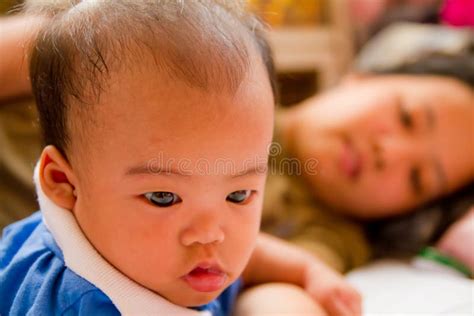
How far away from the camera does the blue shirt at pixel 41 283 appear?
607mm

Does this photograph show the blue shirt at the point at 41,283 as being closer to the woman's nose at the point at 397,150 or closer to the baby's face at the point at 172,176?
the baby's face at the point at 172,176

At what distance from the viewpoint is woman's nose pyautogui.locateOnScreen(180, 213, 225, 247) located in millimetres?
593

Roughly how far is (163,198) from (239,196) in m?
0.09

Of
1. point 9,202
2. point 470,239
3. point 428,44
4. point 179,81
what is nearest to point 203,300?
point 179,81

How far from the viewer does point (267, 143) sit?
0.65 meters

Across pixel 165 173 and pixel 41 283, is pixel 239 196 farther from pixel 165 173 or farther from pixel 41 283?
pixel 41 283

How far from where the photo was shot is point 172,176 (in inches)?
22.8

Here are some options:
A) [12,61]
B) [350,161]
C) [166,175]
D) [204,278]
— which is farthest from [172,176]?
[350,161]

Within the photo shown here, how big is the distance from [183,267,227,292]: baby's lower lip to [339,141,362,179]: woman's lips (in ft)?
2.24

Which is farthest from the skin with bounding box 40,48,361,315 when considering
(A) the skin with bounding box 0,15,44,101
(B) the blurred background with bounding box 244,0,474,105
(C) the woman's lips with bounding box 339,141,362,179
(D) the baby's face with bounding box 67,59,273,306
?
(B) the blurred background with bounding box 244,0,474,105

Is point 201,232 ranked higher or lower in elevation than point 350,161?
higher

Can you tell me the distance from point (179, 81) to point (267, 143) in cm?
13

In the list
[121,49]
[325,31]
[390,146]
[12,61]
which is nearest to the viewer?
[121,49]

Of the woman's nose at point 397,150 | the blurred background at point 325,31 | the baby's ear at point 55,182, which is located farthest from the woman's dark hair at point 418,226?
the baby's ear at point 55,182
